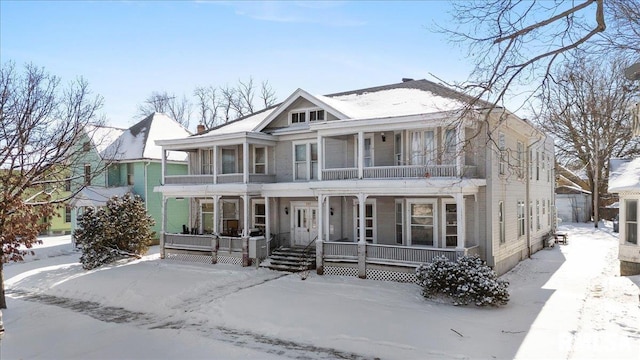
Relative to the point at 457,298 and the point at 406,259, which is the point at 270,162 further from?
the point at 457,298

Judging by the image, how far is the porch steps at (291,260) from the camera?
1930 cm

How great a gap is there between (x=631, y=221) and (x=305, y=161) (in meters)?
13.9

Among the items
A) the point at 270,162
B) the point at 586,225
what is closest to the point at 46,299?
the point at 270,162

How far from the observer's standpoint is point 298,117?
72.4ft

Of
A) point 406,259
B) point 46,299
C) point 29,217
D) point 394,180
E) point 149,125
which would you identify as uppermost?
point 149,125

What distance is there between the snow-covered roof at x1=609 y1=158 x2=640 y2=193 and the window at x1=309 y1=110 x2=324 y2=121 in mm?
12489

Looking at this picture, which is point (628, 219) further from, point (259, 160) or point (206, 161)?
point (206, 161)

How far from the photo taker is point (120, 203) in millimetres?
23156

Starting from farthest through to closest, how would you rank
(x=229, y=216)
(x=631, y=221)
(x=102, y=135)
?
(x=102, y=135) → (x=229, y=216) → (x=631, y=221)

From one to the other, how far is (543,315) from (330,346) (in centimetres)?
634

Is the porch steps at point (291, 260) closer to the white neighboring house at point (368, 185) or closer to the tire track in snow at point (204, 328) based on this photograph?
the white neighboring house at point (368, 185)

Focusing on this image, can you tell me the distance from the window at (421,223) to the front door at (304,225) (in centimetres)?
498

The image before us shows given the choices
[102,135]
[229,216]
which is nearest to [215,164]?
[229,216]

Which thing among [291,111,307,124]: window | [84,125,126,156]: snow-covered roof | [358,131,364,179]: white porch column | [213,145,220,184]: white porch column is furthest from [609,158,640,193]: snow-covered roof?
[84,125,126,156]: snow-covered roof
